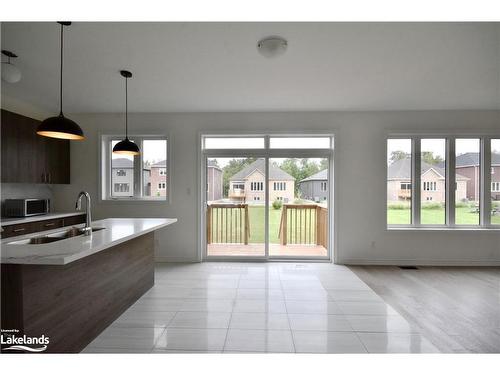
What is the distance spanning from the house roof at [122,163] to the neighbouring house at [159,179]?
1.43 ft

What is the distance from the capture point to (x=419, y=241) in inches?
170

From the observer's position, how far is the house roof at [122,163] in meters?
4.64

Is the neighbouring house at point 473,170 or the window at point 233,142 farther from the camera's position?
the window at point 233,142

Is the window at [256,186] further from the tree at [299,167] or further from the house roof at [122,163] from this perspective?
the house roof at [122,163]

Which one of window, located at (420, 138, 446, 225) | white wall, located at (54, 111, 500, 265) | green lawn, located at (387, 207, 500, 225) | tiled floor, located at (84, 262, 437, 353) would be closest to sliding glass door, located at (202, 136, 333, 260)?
white wall, located at (54, 111, 500, 265)

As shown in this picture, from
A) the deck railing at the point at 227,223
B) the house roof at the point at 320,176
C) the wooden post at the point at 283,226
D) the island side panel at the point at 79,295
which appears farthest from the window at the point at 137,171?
the house roof at the point at 320,176

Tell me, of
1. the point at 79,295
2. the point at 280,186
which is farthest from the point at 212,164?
the point at 79,295

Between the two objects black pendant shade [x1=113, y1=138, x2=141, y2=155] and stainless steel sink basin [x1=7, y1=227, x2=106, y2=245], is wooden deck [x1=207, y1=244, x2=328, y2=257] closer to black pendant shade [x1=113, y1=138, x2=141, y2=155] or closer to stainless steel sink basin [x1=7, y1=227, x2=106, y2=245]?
black pendant shade [x1=113, y1=138, x2=141, y2=155]

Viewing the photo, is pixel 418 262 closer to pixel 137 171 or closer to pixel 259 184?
pixel 259 184

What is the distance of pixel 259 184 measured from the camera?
4.54 m

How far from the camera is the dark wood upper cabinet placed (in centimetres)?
340

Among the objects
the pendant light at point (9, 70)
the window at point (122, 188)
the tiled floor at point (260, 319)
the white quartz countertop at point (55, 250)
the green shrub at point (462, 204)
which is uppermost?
the pendant light at point (9, 70)

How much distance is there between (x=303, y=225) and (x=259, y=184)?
123 cm

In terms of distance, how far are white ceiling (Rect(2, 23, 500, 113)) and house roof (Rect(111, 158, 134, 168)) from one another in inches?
35.0
